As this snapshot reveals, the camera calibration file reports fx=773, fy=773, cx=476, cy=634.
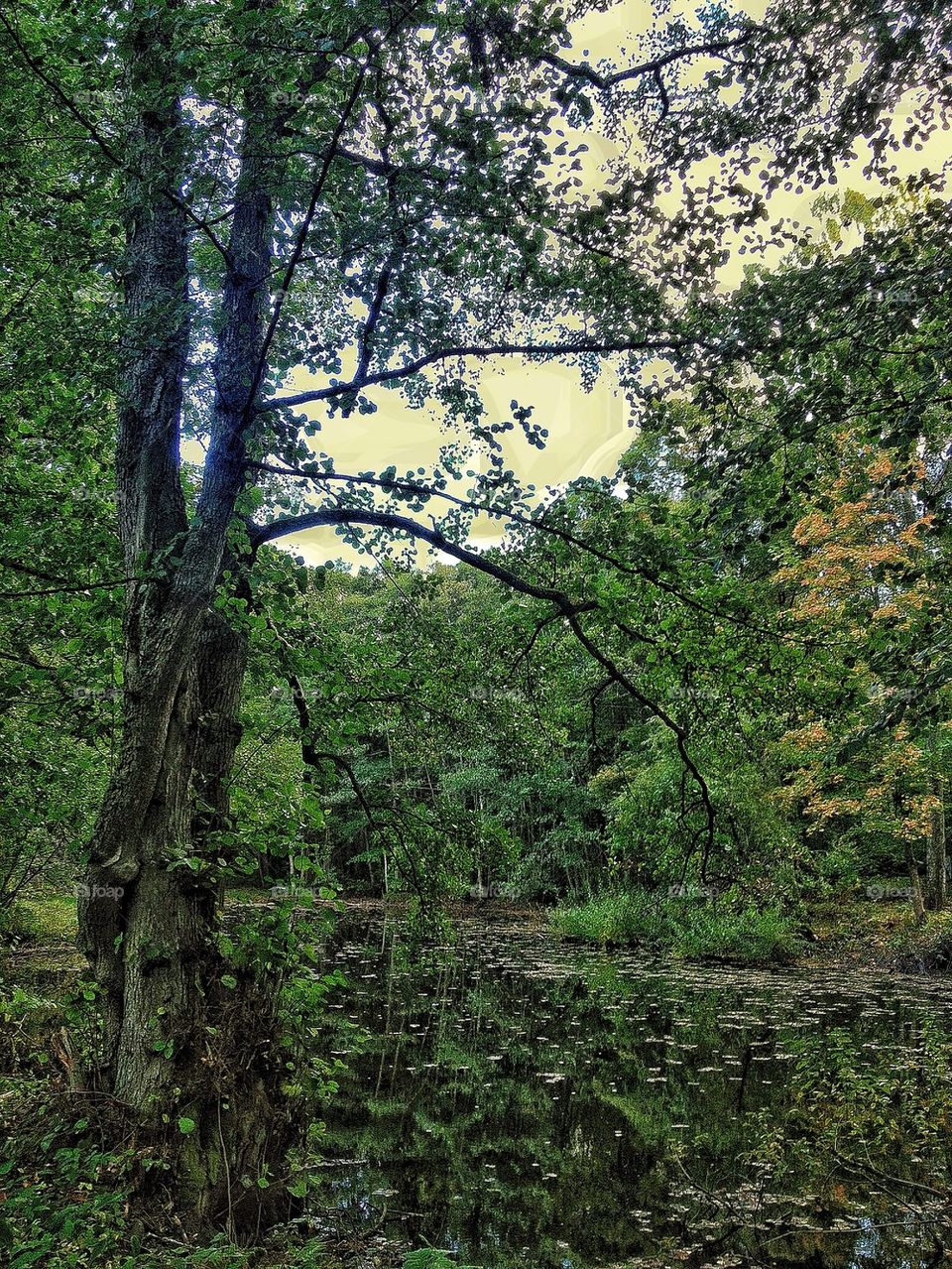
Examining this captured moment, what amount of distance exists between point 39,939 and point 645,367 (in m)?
13.9

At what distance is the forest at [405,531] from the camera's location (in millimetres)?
3275

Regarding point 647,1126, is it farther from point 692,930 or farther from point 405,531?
point 692,930

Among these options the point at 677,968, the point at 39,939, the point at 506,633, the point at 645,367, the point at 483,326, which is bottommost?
the point at 677,968

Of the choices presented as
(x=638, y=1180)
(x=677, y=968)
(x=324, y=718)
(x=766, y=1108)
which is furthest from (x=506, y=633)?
(x=677, y=968)

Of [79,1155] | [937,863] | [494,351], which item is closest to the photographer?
[79,1155]

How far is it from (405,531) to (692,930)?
49.9 feet

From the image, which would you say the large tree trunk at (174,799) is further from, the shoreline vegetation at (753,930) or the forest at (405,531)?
the shoreline vegetation at (753,930)

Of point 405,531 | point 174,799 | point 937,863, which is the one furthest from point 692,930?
point 174,799

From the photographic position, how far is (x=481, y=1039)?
410 inches

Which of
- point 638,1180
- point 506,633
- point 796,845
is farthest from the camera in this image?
point 796,845

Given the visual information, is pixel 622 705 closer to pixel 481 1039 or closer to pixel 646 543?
pixel 481 1039

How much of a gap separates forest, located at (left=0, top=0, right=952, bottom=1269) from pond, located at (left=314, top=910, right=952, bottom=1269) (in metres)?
0.07

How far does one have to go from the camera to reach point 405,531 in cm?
505

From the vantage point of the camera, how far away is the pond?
204 inches
